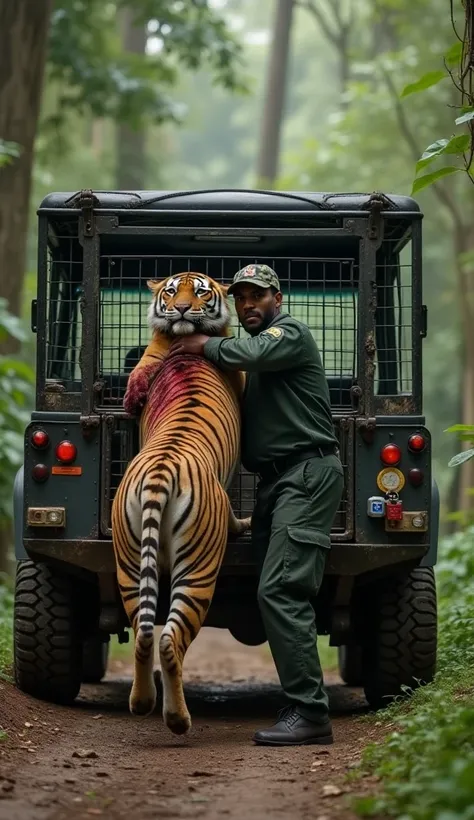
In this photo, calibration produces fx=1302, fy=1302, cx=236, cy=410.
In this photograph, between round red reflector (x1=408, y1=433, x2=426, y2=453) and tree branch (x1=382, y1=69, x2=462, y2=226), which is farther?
tree branch (x1=382, y1=69, x2=462, y2=226)

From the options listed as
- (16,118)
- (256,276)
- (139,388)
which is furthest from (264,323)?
(16,118)

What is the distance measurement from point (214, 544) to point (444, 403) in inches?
786

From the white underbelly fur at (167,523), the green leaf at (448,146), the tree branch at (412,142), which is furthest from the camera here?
the tree branch at (412,142)

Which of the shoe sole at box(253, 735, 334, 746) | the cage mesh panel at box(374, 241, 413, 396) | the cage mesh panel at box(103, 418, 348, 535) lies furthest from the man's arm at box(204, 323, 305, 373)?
the shoe sole at box(253, 735, 334, 746)

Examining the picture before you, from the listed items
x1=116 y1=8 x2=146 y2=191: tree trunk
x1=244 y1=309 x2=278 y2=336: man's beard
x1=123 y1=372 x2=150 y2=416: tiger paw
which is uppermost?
x1=116 y1=8 x2=146 y2=191: tree trunk

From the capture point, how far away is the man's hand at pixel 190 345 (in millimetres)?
6574

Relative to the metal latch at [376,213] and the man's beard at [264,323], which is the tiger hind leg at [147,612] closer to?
the man's beard at [264,323]

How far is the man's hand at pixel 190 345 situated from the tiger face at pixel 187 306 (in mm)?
34

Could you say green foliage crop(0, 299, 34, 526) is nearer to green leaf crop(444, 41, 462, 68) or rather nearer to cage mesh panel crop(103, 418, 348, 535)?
cage mesh panel crop(103, 418, 348, 535)

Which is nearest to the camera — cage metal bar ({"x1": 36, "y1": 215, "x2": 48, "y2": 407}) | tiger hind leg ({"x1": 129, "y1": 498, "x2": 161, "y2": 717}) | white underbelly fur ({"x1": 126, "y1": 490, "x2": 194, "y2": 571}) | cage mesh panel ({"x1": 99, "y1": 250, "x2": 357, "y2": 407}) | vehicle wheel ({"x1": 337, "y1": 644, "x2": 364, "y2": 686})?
tiger hind leg ({"x1": 129, "y1": 498, "x2": 161, "y2": 717})

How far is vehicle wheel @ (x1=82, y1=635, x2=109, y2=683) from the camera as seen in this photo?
8.91 m

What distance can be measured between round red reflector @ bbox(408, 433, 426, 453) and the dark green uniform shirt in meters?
0.46

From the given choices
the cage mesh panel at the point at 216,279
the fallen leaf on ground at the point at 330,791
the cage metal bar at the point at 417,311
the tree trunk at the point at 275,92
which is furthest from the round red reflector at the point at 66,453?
the tree trunk at the point at 275,92

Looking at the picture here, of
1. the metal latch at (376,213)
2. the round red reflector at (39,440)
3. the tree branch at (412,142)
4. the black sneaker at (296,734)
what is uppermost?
the tree branch at (412,142)
